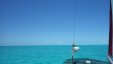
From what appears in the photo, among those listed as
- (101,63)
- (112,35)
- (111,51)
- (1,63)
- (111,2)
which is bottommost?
(1,63)

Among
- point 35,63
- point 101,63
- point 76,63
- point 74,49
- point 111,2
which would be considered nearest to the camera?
point 111,2

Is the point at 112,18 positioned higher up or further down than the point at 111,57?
higher up

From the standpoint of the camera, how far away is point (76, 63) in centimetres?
1128

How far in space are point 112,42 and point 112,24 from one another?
0.66 meters

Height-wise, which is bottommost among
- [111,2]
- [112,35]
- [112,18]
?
[112,35]

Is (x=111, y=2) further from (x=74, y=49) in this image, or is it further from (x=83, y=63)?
(x=83, y=63)

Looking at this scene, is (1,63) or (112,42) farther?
(1,63)

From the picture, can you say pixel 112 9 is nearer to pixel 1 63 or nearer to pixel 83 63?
pixel 83 63

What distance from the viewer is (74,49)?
8.01 m

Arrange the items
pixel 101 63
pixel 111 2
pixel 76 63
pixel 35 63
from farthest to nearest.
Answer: pixel 35 63, pixel 101 63, pixel 76 63, pixel 111 2

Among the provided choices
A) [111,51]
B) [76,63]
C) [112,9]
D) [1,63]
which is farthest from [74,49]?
[1,63]

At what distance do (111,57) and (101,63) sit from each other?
453 centimetres

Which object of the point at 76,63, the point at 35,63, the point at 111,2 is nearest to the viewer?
the point at 111,2

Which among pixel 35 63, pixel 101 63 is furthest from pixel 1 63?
pixel 101 63
